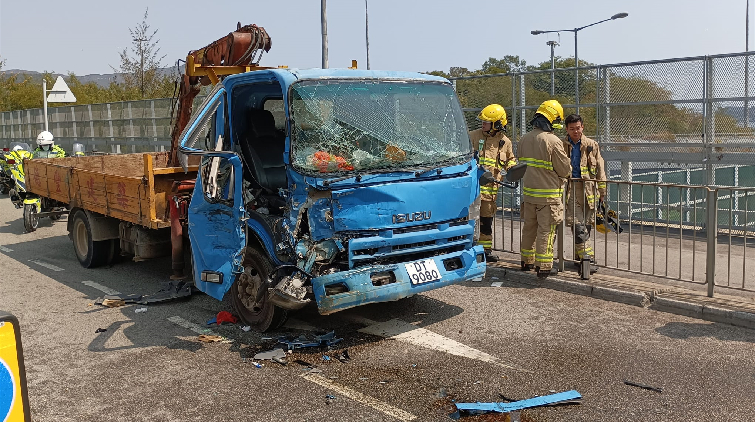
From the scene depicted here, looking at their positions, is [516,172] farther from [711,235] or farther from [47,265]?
[47,265]

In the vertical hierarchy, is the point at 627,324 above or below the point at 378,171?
below

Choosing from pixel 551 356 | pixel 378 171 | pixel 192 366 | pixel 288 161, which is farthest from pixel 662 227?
pixel 192 366

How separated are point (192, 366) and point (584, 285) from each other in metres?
4.18

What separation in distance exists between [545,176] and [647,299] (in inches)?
66.5

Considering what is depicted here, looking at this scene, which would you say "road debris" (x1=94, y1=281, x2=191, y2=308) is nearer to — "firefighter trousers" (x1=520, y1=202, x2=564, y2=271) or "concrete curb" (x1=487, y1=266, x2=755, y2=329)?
"concrete curb" (x1=487, y1=266, x2=755, y2=329)

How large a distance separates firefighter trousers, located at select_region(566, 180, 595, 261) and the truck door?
3.90 meters

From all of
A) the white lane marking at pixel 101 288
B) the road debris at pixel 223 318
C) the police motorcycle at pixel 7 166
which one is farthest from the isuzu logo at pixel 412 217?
the police motorcycle at pixel 7 166

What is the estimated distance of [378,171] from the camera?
6191mm

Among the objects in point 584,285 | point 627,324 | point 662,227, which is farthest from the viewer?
point 662,227

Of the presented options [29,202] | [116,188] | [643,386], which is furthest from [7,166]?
[643,386]

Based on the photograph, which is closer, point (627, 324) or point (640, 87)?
point (627, 324)

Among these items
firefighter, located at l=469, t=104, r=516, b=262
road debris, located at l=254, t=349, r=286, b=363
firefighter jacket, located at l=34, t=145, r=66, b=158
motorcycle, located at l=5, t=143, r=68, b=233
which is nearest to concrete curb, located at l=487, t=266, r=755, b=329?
firefighter, located at l=469, t=104, r=516, b=262

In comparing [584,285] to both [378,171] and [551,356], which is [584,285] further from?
[378,171]

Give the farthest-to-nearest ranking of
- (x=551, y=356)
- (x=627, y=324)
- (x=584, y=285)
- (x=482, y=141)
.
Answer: (x=482, y=141) → (x=584, y=285) → (x=627, y=324) → (x=551, y=356)
